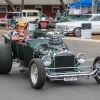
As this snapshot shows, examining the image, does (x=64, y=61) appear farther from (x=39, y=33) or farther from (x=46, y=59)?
(x=39, y=33)

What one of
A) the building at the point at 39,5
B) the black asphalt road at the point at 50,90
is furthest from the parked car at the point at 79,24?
the building at the point at 39,5

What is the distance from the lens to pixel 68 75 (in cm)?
817

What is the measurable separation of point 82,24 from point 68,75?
595 inches

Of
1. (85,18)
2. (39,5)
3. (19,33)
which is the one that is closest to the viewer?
(19,33)

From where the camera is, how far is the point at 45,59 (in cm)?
823

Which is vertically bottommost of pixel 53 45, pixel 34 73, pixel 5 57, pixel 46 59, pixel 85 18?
pixel 34 73

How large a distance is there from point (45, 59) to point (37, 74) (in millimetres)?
439

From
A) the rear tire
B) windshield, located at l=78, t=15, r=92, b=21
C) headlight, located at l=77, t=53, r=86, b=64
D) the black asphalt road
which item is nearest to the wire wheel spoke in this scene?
the black asphalt road

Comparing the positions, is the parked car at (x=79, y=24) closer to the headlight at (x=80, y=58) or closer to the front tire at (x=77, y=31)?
the front tire at (x=77, y=31)

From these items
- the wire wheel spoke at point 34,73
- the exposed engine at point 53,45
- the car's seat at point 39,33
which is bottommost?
the wire wheel spoke at point 34,73

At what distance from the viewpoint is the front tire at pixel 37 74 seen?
785 cm

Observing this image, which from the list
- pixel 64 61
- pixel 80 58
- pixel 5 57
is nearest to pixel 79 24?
pixel 5 57

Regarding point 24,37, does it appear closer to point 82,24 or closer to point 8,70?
point 8,70

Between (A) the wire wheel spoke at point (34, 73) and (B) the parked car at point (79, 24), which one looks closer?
(A) the wire wheel spoke at point (34, 73)
